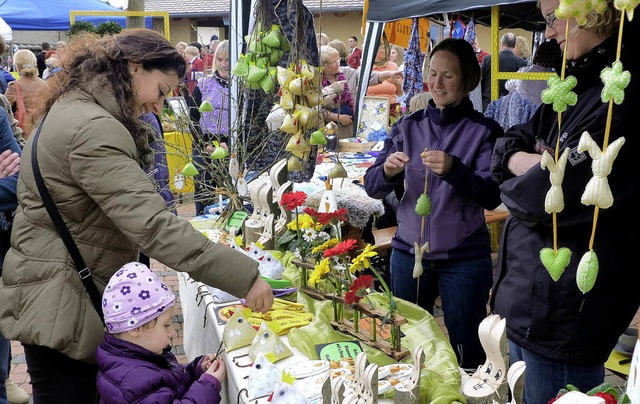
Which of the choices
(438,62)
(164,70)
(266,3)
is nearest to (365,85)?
(266,3)

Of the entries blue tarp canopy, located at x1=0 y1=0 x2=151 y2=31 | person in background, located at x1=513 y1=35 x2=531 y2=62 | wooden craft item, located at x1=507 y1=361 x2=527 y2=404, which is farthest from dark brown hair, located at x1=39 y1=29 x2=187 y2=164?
blue tarp canopy, located at x1=0 y1=0 x2=151 y2=31

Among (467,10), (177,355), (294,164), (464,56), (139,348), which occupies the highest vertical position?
(467,10)

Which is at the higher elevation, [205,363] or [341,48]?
[341,48]

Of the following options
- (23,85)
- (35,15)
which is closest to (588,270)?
(23,85)

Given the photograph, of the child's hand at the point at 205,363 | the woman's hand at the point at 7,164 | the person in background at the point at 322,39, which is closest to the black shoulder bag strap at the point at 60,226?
the child's hand at the point at 205,363

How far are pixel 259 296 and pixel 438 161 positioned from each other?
842 millimetres

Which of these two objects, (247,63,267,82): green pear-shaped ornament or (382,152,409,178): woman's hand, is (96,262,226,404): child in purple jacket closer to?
(382,152,409,178): woman's hand

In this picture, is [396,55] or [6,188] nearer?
[6,188]

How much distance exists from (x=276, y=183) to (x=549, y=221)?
5.68ft

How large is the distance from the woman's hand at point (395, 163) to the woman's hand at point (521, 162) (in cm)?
71

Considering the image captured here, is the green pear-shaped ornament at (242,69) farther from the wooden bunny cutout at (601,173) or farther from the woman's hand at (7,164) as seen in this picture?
the wooden bunny cutout at (601,173)

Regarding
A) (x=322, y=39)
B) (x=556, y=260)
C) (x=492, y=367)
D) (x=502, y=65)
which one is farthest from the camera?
(x=322, y=39)

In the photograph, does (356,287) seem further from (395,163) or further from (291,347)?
(395,163)

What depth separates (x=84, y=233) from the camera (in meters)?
1.86
